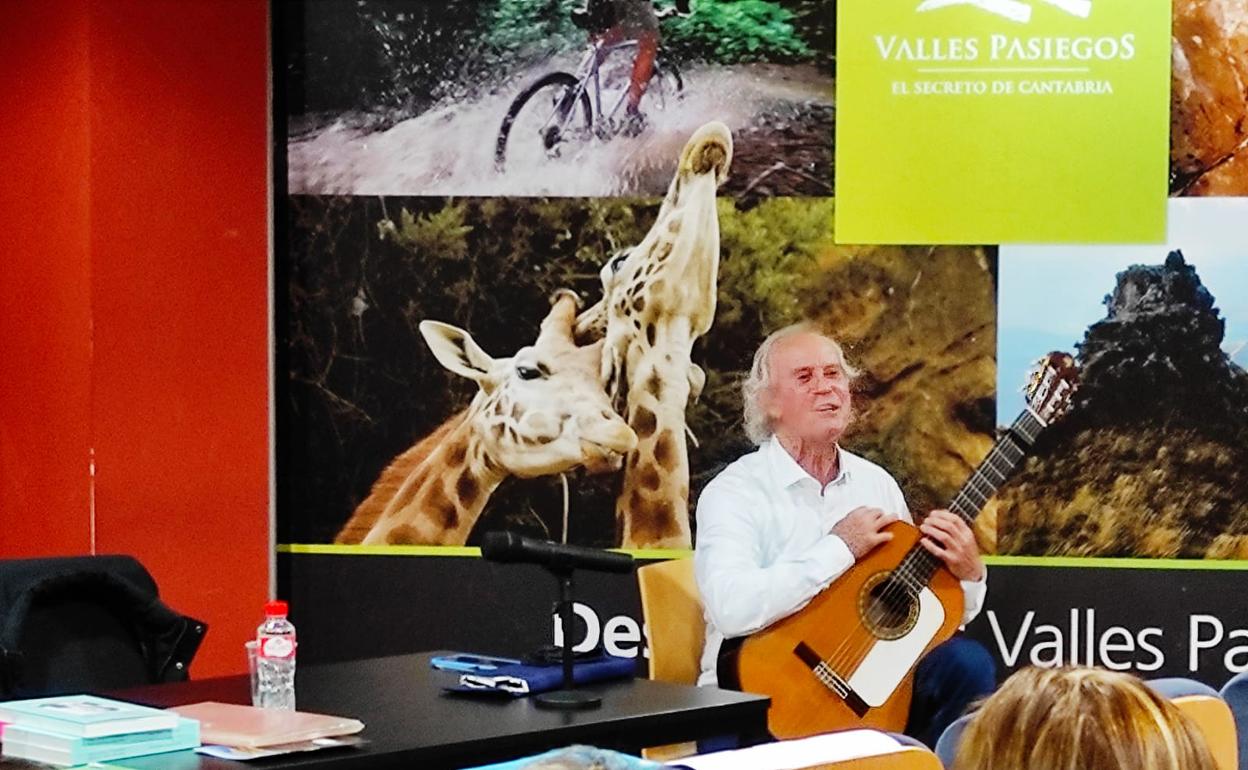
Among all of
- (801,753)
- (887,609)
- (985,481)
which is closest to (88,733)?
(801,753)

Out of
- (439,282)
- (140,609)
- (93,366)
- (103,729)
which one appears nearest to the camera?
(103,729)

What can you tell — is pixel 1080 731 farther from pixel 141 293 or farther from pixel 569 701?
pixel 141 293

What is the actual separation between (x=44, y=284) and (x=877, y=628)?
2378mm

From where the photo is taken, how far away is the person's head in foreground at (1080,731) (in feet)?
5.55

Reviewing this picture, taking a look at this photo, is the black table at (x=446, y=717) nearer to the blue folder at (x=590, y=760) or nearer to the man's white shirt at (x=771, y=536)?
the man's white shirt at (x=771, y=536)

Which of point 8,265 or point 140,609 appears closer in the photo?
point 140,609

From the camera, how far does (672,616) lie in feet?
15.6

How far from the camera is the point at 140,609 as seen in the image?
3.83 meters

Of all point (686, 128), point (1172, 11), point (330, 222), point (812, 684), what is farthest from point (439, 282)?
point (1172, 11)

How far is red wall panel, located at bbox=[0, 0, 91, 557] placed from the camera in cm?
448

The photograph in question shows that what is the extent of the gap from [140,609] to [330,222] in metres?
1.42

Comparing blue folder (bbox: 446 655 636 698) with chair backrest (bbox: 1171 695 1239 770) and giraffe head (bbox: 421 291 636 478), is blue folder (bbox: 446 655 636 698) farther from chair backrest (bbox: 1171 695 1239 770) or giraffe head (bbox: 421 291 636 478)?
chair backrest (bbox: 1171 695 1239 770)

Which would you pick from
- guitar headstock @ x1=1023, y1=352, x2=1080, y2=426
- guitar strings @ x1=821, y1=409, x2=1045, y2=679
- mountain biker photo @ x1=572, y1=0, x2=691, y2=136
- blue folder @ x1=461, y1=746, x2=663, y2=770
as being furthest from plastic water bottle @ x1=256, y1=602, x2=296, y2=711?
guitar headstock @ x1=1023, y1=352, x2=1080, y2=426

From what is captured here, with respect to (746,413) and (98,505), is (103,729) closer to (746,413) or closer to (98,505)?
(98,505)
